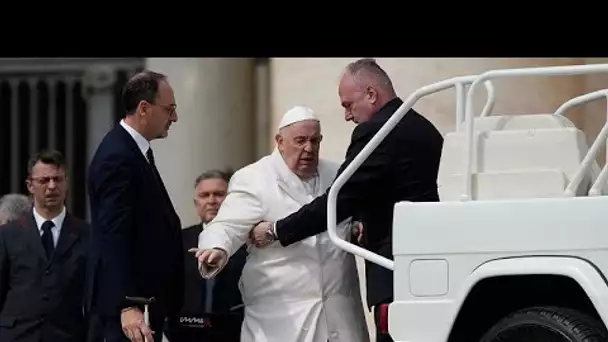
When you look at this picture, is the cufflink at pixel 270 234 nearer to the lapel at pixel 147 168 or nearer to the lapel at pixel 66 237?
the lapel at pixel 147 168

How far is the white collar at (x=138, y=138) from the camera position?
24.2 feet

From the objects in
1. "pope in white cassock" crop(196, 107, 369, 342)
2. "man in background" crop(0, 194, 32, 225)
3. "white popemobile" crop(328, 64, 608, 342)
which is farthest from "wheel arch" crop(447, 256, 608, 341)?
"man in background" crop(0, 194, 32, 225)

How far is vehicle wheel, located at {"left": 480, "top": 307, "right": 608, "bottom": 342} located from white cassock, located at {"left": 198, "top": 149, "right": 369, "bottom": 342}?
121cm

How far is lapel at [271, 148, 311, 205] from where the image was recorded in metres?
7.50

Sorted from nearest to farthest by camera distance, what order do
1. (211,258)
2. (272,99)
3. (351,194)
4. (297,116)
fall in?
(351,194) → (211,258) → (297,116) → (272,99)

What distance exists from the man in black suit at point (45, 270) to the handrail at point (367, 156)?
83.2 inches

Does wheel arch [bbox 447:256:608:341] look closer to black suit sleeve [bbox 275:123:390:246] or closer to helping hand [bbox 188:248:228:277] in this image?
black suit sleeve [bbox 275:123:390:246]

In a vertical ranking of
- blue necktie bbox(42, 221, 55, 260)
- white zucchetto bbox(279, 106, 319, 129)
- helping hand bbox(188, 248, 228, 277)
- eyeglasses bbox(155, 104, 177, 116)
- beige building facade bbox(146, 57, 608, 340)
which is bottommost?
helping hand bbox(188, 248, 228, 277)

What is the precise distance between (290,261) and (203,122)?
4.05 m

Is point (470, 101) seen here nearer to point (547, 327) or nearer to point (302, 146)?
point (547, 327)

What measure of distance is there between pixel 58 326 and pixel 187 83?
3.28m

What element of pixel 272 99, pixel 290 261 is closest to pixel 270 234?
pixel 290 261

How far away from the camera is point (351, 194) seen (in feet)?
22.9

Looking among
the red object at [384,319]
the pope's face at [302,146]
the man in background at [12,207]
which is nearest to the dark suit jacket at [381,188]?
the red object at [384,319]
